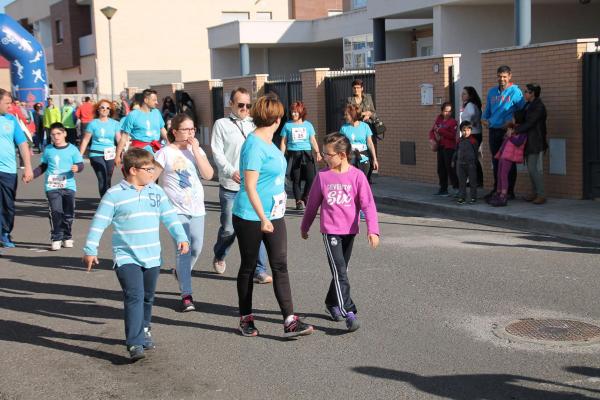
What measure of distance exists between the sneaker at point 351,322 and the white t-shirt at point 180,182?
1.96m

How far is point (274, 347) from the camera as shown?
6.25 meters

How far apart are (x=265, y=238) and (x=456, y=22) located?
16.3 meters

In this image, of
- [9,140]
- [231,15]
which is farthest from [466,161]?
[231,15]

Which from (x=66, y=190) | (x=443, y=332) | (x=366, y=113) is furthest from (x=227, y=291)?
(x=366, y=113)

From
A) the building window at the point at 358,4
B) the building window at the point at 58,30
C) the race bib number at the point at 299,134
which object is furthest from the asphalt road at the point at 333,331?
the building window at the point at 58,30

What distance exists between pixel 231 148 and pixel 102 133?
526 cm

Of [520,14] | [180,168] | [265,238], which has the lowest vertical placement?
[265,238]

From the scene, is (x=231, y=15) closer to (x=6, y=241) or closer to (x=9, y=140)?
(x=6, y=241)

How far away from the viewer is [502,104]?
1321cm

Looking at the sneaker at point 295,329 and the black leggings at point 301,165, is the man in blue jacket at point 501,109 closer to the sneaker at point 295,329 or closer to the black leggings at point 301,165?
the black leggings at point 301,165

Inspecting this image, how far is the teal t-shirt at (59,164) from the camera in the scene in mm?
10797

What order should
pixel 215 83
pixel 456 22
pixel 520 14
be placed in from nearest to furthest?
pixel 520 14
pixel 456 22
pixel 215 83

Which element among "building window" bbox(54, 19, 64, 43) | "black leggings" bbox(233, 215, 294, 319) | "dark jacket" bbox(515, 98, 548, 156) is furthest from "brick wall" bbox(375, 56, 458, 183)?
"building window" bbox(54, 19, 64, 43)

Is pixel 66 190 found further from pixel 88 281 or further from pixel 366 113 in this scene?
pixel 366 113
